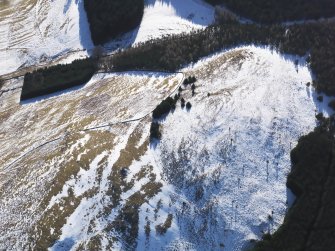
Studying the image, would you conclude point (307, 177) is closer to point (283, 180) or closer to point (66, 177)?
point (283, 180)

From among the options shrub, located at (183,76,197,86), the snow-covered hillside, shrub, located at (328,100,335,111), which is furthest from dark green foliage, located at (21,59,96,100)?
shrub, located at (328,100,335,111)

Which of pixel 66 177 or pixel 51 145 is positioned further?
pixel 51 145

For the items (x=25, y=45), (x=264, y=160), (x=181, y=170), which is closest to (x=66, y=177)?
(x=181, y=170)

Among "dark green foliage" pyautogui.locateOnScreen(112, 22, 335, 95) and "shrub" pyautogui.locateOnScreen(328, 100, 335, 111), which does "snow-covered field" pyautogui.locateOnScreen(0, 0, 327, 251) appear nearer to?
"shrub" pyautogui.locateOnScreen(328, 100, 335, 111)

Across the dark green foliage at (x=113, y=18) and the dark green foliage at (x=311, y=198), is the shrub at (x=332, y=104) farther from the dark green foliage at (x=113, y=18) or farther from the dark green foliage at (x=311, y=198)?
the dark green foliage at (x=113, y=18)

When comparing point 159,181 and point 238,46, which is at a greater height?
point 238,46

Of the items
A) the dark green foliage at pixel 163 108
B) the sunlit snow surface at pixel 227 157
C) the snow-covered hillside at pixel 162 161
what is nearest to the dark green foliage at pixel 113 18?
the snow-covered hillside at pixel 162 161
